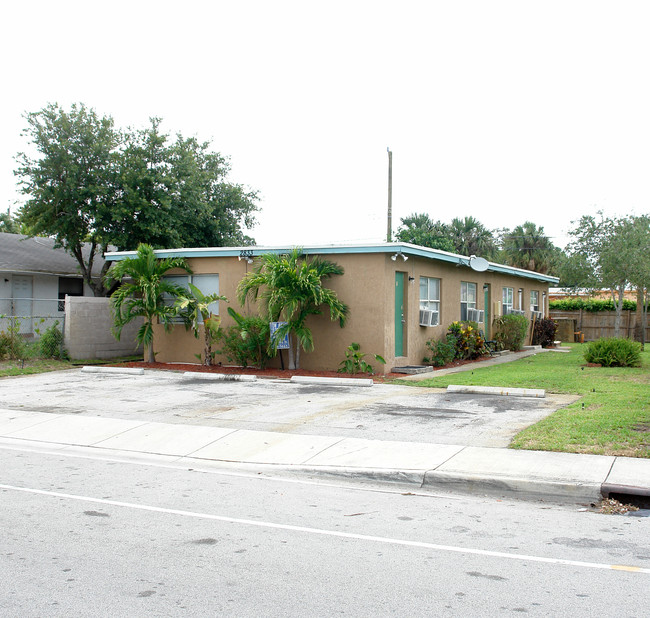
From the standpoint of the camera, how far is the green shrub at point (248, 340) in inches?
711

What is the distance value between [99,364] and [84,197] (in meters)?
7.65

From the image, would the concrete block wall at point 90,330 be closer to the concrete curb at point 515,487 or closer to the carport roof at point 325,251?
the carport roof at point 325,251

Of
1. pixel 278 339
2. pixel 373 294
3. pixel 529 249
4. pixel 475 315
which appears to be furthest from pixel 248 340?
pixel 529 249

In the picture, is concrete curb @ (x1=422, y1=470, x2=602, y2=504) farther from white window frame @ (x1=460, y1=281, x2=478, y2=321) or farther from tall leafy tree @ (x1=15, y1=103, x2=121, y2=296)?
tall leafy tree @ (x1=15, y1=103, x2=121, y2=296)

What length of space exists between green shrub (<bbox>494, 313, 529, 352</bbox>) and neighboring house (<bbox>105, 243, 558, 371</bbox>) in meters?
2.72

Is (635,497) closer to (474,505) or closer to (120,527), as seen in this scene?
(474,505)

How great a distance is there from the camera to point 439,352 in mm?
19891

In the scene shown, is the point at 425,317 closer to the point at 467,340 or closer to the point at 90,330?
the point at 467,340

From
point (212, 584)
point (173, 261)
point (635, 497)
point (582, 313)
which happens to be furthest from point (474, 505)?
point (582, 313)

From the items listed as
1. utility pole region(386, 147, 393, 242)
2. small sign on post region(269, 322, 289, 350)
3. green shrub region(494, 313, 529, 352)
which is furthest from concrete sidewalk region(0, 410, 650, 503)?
utility pole region(386, 147, 393, 242)

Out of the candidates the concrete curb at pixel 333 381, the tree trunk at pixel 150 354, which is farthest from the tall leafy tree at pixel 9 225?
the concrete curb at pixel 333 381

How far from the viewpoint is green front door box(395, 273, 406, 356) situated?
59.6 feet

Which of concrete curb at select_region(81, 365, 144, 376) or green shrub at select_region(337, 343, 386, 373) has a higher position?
green shrub at select_region(337, 343, 386, 373)

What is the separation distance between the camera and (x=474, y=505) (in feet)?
24.0
